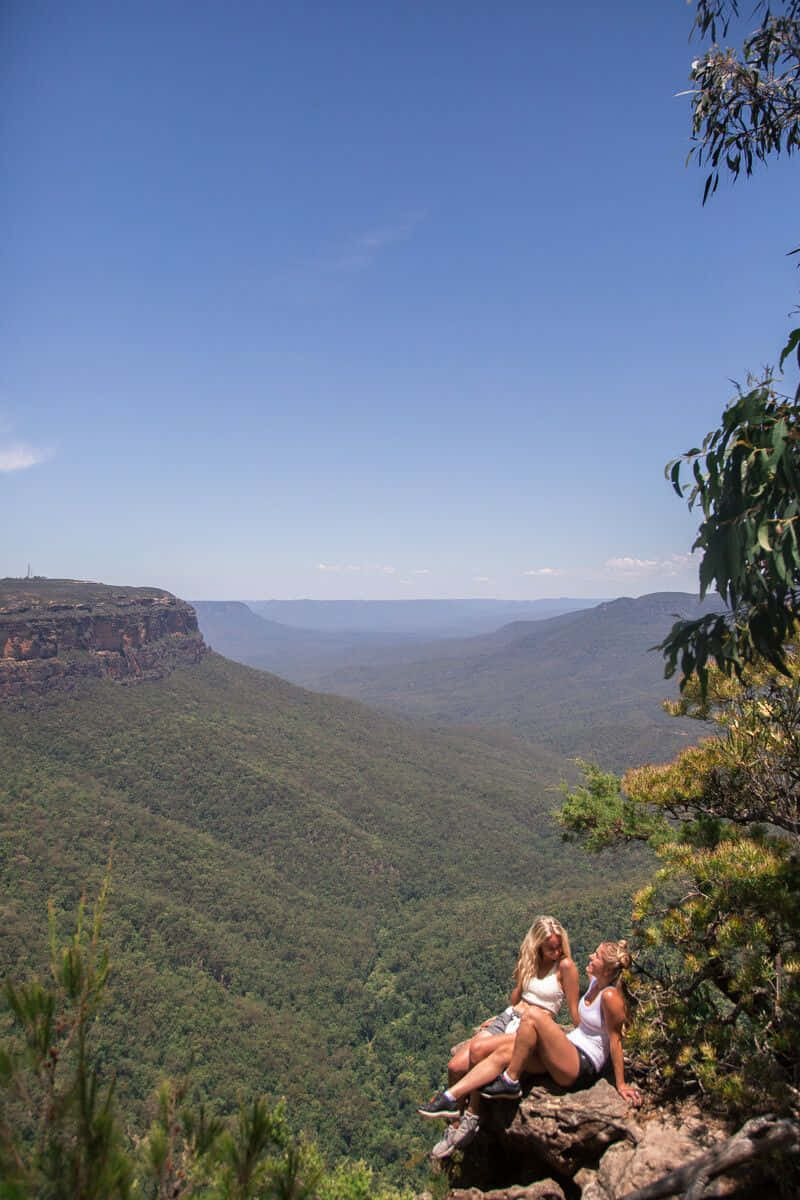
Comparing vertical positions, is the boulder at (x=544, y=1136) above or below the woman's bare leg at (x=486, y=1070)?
below

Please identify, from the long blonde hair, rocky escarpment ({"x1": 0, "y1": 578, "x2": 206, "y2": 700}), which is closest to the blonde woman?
the long blonde hair

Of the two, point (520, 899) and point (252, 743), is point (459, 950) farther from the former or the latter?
point (252, 743)

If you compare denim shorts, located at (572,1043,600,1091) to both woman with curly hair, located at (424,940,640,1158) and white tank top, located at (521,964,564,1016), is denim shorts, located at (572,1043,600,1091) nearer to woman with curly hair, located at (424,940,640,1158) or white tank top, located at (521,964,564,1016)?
woman with curly hair, located at (424,940,640,1158)

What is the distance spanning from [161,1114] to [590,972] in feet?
10.1

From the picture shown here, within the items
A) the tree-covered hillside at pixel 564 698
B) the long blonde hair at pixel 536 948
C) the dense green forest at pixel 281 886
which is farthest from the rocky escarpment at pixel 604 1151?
the tree-covered hillside at pixel 564 698

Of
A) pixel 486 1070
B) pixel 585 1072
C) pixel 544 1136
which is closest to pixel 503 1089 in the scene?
pixel 486 1070

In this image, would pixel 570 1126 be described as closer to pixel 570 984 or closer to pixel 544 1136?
pixel 544 1136

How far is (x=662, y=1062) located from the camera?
4449 millimetres

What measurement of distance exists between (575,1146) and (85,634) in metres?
63.3

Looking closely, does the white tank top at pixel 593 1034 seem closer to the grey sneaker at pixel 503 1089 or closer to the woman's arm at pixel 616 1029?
the woman's arm at pixel 616 1029

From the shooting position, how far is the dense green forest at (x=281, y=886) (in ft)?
94.8

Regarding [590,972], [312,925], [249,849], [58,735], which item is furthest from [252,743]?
[590,972]

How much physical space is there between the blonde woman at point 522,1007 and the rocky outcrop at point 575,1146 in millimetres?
283

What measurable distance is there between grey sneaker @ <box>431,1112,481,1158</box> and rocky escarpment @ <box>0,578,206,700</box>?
182 ft
